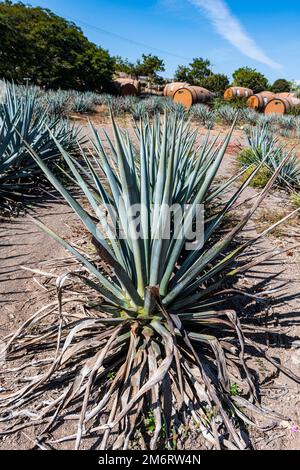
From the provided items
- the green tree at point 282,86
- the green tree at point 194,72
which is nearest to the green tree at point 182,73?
Result: the green tree at point 194,72

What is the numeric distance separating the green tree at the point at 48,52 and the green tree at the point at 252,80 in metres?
17.4

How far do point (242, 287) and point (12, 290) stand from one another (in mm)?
1861

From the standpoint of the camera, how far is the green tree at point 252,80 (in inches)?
1403

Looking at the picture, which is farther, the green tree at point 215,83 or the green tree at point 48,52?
the green tree at point 215,83

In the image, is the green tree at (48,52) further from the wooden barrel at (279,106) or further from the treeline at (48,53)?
the wooden barrel at (279,106)

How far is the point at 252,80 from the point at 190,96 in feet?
62.1

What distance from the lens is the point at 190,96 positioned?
→ 2084cm

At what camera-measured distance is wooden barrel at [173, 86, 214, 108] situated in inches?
821

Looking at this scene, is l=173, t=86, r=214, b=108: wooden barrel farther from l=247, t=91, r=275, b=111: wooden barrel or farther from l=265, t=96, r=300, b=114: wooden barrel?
l=265, t=96, r=300, b=114: wooden barrel

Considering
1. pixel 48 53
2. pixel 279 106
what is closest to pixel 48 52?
pixel 48 53

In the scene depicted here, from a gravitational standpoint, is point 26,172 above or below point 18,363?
above

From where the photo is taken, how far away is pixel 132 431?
1.50 m

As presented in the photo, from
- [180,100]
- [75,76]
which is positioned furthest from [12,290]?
[75,76]
